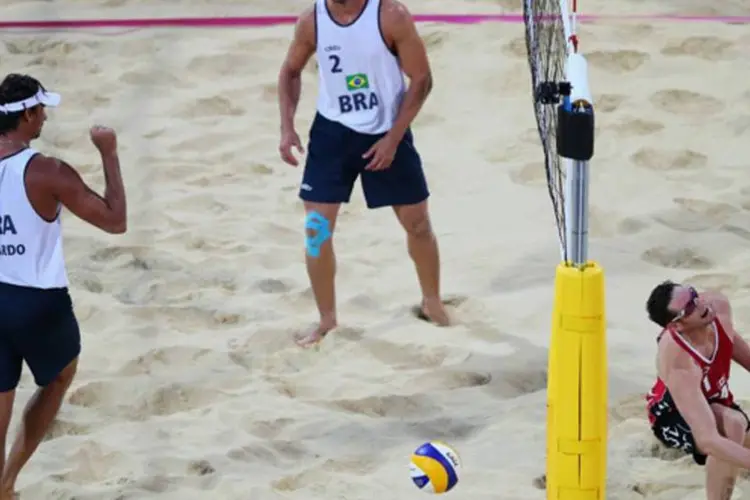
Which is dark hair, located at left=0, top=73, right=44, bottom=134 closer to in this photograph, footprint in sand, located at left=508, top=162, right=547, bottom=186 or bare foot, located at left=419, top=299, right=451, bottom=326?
bare foot, located at left=419, top=299, right=451, bottom=326

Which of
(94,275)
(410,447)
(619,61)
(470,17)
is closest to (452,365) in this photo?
(410,447)

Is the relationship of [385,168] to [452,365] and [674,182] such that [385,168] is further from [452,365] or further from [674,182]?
[674,182]

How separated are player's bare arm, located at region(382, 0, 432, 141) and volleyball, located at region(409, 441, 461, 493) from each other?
1492 millimetres

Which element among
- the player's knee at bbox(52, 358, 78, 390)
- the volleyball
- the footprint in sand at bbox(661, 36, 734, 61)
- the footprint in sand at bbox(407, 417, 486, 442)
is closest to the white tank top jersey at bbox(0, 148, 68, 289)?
the player's knee at bbox(52, 358, 78, 390)

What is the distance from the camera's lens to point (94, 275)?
21.0ft

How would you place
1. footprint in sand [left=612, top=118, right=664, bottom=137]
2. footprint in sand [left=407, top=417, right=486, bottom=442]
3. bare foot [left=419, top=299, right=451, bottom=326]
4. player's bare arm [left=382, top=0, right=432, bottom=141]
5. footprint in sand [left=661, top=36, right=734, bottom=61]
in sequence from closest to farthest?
footprint in sand [left=407, top=417, right=486, bottom=442] → player's bare arm [left=382, top=0, right=432, bottom=141] → bare foot [left=419, top=299, right=451, bottom=326] → footprint in sand [left=612, top=118, right=664, bottom=137] → footprint in sand [left=661, top=36, right=734, bottom=61]

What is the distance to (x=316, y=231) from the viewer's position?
18.5ft

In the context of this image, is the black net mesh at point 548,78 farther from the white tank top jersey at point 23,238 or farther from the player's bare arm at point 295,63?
the white tank top jersey at point 23,238

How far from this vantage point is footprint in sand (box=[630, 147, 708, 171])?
7270 mm

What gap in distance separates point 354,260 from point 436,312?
2.63 feet

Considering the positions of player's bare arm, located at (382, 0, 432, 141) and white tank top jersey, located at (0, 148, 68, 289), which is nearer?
white tank top jersey, located at (0, 148, 68, 289)

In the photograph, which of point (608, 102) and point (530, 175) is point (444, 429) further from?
point (608, 102)

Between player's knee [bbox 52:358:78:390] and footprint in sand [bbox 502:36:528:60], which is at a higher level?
player's knee [bbox 52:358:78:390]

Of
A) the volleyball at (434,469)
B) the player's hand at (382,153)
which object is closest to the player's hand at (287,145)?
the player's hand at (382,153)
